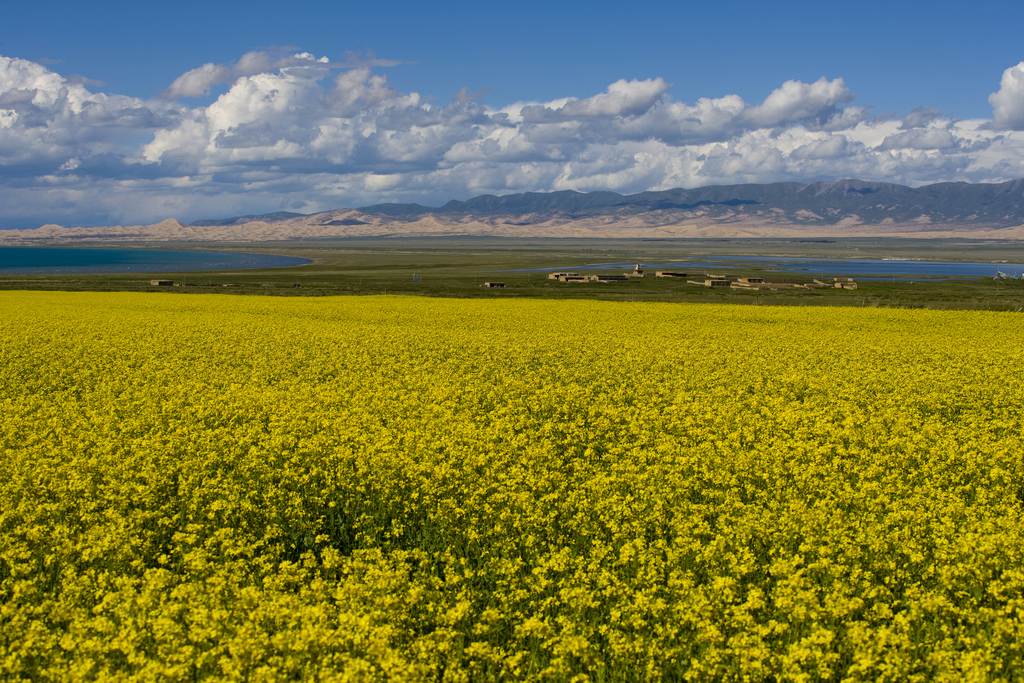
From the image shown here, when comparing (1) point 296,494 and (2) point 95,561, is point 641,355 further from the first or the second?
(2) point 95,561

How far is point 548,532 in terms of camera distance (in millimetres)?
8867

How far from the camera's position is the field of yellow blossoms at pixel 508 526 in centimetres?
619

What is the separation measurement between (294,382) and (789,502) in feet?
42.2

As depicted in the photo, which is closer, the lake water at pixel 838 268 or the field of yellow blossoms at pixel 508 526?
the field of yellow blossoms at pixel 508 526

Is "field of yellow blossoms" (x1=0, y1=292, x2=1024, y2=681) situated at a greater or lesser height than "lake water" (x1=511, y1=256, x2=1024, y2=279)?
lesser

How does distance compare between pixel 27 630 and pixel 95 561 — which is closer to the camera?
pixel 27 630

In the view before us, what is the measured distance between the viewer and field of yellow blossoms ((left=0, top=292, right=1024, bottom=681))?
6188mm

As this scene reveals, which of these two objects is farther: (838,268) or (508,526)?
(838,268)

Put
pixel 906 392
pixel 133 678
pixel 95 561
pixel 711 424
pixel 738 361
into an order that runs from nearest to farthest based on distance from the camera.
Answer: pixel 133 678, pixel 95 561, pixel 711 424, pixel 906 392, pixel 738 361

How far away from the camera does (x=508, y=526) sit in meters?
9.02

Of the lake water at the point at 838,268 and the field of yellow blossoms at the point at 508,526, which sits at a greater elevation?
the lake water at the point at 838,268

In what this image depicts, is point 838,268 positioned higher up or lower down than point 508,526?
higher up

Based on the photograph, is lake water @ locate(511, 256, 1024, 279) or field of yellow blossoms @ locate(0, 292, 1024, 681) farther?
lake water @ locate(511, 256, 1024, 279)

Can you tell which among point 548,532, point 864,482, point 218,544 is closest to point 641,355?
point 864,482
